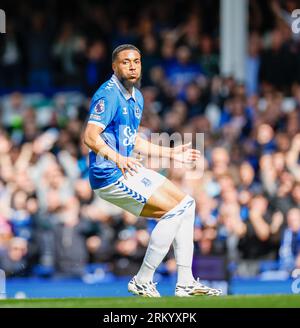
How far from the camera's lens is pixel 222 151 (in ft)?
58.6

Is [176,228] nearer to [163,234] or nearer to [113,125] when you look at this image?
[163,234]

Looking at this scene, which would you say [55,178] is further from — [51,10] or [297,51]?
[51,10]

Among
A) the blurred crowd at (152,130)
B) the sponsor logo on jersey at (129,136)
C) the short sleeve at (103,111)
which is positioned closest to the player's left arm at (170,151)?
the sponsor logo on jersey at (129,136)

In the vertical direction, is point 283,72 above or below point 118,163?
above

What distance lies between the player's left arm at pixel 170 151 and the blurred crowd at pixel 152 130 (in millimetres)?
4526

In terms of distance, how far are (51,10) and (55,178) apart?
665cm

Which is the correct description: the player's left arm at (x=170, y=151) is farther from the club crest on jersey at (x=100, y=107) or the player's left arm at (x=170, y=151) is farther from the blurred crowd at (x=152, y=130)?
the blurred crowd at (x=152, y=130)

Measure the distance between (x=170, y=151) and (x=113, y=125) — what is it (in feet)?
2.35

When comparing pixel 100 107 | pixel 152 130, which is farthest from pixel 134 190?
pixel 152 130

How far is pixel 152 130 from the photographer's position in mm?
18688

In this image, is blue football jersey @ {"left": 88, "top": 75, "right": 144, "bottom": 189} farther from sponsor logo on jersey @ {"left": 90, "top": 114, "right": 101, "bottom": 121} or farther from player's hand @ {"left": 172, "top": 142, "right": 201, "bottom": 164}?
player's hand @ {"left": 172, "top": 142, "right": 201, "bottom": 164}

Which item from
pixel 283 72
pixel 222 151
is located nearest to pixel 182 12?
pixel 283 72

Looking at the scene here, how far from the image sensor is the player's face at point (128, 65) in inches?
433

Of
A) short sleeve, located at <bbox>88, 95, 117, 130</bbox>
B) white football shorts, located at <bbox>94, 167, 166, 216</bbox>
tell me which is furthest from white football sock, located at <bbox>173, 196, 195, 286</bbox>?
short sleeve, located at <bbox>88, 95, 117, 130</bbox>
